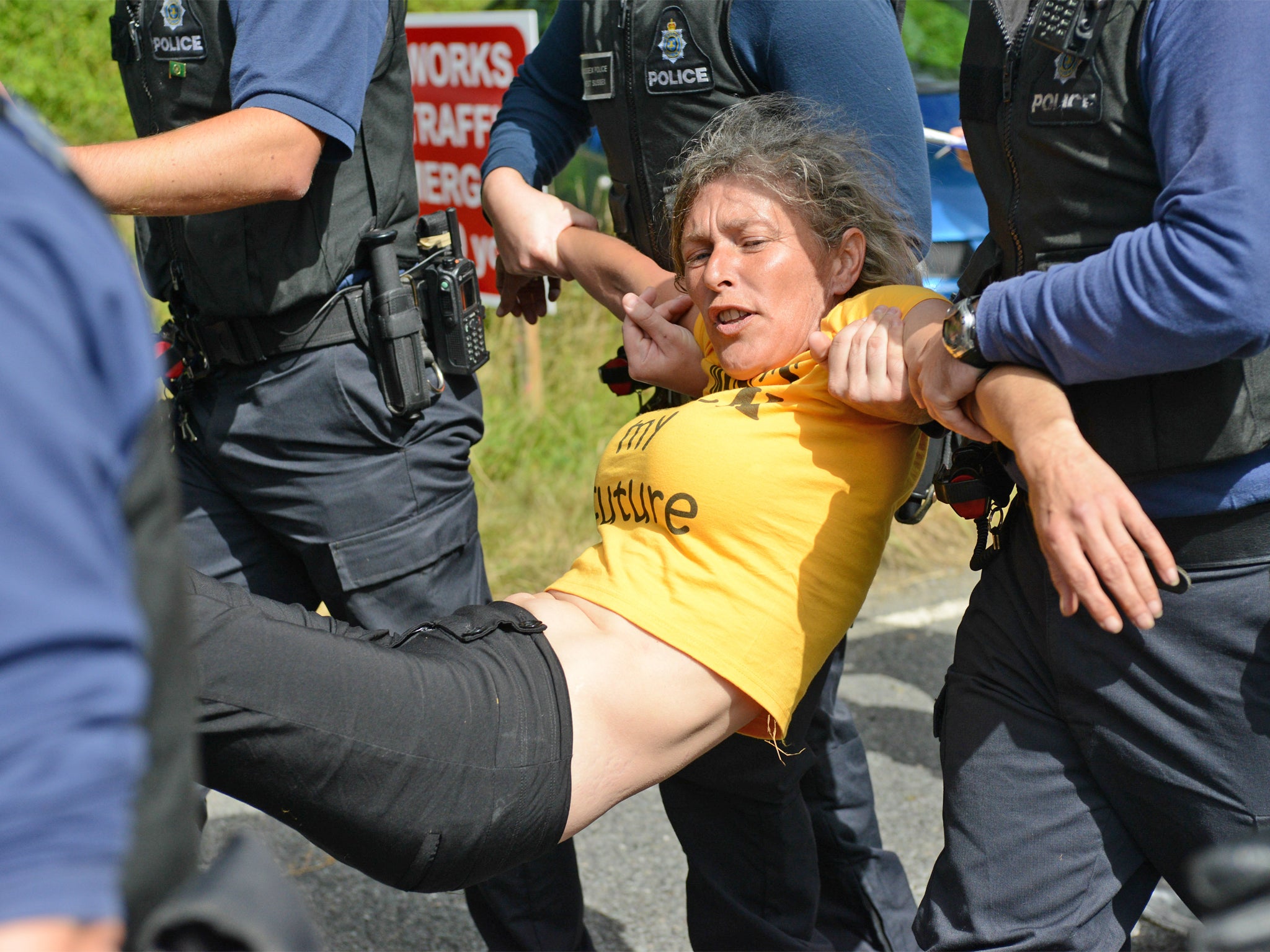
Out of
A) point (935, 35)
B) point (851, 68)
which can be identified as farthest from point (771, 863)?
point (935, 35)

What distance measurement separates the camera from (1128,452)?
1503 mm

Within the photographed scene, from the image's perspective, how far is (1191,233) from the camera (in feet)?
4.33

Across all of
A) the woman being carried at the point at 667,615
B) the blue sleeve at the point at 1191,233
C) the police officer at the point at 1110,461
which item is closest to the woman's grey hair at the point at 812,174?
the woman being carried at the point at 667,615

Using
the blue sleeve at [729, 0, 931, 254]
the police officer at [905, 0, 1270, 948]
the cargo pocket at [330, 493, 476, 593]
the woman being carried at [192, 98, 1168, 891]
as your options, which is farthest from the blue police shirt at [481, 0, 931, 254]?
the cargo pocket at [330, 493, 476, 593]

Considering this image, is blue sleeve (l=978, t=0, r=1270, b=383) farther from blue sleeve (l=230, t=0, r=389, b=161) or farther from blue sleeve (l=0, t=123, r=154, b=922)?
blue sleeve (l=230, t=0, r=389, b=161)

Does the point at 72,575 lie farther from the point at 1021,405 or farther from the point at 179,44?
the point at 179,44

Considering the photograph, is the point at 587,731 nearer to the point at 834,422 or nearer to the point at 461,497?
the point at 834,422

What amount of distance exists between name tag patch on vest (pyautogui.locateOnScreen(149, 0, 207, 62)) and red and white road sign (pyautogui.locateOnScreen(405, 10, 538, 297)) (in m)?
1.72

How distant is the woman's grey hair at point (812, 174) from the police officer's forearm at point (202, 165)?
669 mm

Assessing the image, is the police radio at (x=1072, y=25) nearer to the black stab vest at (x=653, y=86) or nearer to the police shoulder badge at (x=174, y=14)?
the black stab vest at (x=653, y=86)

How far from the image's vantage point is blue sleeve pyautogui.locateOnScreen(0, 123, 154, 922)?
0.73m

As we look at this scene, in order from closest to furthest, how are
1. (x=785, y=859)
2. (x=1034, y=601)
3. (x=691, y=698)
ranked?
(x=1034, y=601) → (x=691, y=698) → (x=785, y=859)

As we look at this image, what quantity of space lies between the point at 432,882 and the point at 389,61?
152 centimetres

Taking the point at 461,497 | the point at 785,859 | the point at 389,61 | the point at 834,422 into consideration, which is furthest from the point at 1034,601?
the point at 389,61
